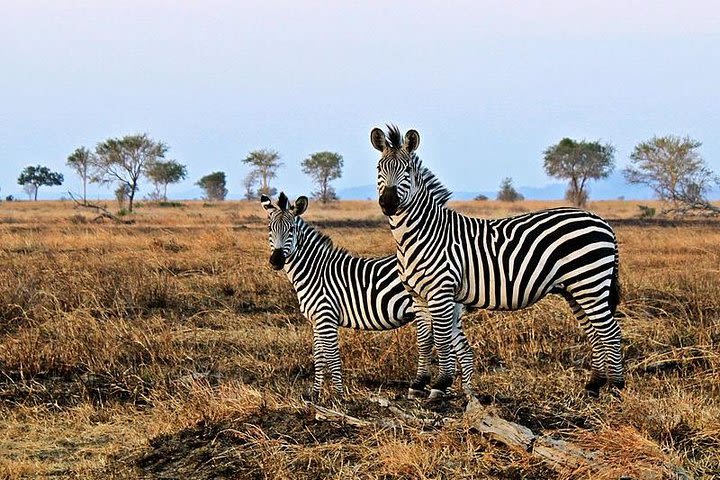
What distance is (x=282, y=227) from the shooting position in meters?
6.87

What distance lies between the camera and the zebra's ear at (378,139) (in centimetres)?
646

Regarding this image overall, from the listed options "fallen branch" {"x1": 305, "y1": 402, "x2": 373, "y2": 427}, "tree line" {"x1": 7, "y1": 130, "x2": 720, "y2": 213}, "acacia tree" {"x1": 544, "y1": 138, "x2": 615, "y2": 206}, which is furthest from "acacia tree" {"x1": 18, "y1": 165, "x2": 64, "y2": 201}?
"fallen branch" {"x1": 305, "y1": 402, "x2": 373, "y2": 427}

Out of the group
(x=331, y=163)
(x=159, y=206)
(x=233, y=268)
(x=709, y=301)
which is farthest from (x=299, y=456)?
(x=331, y=163)

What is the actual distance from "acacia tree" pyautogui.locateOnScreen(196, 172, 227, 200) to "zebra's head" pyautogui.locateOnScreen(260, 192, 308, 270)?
73130 mm

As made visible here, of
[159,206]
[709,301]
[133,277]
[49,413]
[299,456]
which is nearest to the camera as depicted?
[299,456]

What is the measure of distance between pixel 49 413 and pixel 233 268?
703 cm

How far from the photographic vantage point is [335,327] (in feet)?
22.4

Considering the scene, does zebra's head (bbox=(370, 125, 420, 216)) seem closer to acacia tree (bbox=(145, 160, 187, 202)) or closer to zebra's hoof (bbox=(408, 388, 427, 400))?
zebra's hoof (bbox=(408, 388, 427, 400))

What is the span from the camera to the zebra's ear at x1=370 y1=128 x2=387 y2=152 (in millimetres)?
6461

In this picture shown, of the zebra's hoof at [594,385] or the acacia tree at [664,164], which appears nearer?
the zebra's hoof at [594,385]

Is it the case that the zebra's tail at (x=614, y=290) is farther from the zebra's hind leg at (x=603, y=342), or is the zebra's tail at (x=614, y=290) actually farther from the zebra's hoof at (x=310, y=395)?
the zebra's hoof at (x=310, y=395)

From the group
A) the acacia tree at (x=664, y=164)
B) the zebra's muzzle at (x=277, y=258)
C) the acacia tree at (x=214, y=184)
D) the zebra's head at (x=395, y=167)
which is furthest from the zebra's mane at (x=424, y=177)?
the acacia tree at (x=214, y=184)

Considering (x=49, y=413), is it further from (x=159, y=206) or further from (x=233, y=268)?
(x=159, y=206)

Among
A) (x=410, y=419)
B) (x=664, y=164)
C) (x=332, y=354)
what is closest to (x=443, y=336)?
(x=332, y=354)
